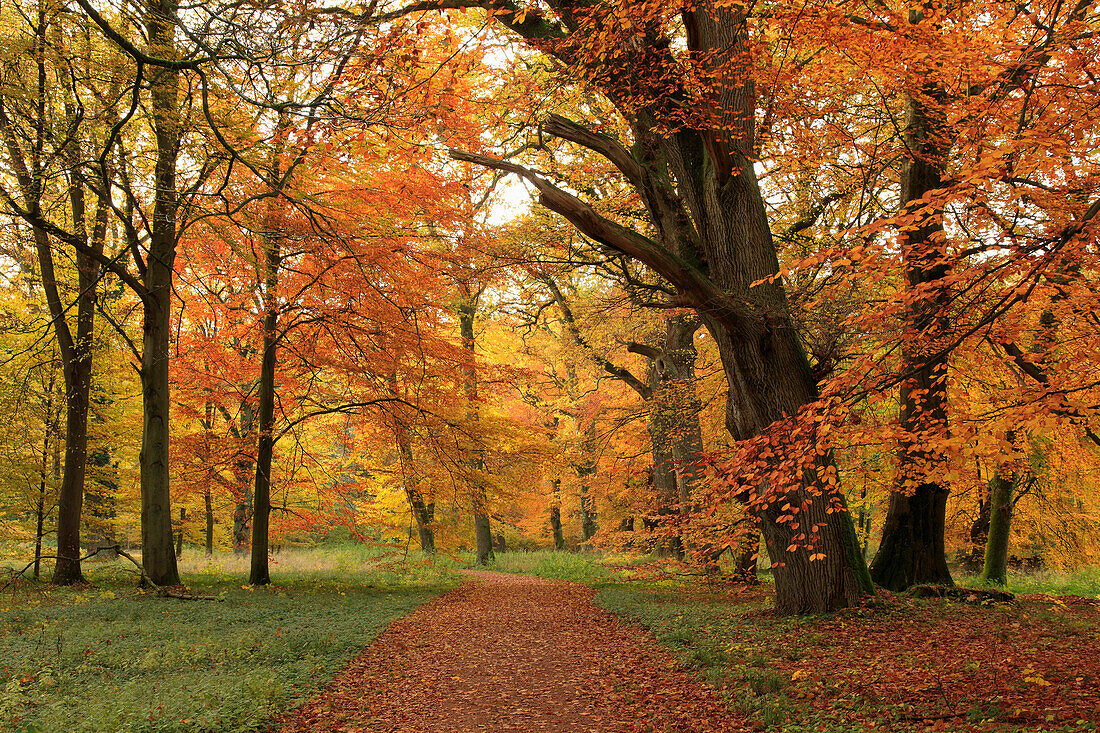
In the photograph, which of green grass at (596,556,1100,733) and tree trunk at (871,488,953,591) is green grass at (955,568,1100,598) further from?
green grass at (596,556,1100,733)

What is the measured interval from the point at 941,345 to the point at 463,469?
31.1 ft

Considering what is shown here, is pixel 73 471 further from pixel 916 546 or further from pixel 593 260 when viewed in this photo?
pixel 916 546

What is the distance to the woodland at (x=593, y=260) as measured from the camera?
4.95m

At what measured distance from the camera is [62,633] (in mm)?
6750

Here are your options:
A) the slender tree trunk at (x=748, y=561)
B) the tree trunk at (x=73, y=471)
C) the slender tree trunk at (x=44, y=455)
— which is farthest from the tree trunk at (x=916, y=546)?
the slender tree trunk at (x=44, y=455)

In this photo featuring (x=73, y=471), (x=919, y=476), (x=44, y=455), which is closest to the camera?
(x=919, y=476)

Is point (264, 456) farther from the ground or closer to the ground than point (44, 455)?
closer to the ground

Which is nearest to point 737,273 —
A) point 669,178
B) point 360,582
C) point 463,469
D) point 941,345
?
point 669,178

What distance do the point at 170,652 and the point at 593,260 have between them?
9006mm

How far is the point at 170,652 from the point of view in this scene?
6066 mm

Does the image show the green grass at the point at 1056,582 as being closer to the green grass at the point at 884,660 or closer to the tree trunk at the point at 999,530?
the tree trunk at the point at 999,530

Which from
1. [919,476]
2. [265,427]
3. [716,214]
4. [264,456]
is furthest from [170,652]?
[919,476]

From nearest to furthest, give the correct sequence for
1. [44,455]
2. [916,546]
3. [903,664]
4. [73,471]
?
[903,664] < [916,546] < [73,471] < [44,455]

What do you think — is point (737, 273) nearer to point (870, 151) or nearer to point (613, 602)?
point (870, 151)
